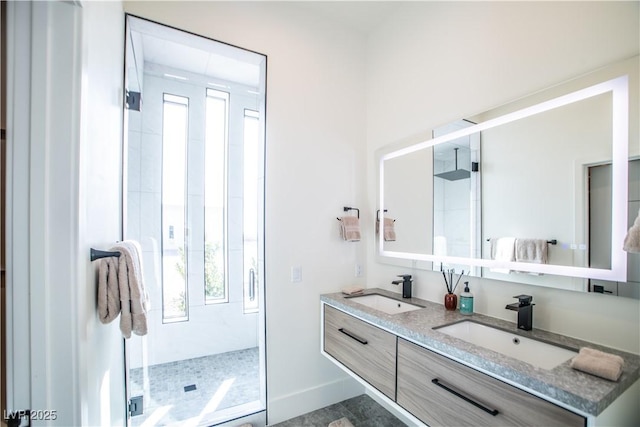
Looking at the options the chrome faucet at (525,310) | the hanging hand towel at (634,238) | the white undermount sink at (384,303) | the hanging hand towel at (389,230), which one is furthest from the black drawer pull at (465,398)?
the hanging hand towel at (389,230)

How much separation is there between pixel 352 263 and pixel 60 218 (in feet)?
6.38

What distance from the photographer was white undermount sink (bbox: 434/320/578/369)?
1212 mm

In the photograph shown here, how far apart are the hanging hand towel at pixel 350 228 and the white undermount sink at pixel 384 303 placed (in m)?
0.45

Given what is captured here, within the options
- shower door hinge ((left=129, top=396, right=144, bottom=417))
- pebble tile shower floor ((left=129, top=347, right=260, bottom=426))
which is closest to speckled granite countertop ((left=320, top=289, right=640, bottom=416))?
pebble tile shower floor ((left=129, top=347, right=260, bottom=426))

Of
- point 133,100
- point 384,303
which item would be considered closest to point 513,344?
point 384,303

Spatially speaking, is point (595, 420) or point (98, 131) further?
point (98, 131)

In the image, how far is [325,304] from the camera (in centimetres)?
217

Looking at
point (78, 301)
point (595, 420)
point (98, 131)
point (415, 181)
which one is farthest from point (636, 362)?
point (98, 131)

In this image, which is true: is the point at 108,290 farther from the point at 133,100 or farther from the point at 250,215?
the point at 250,215

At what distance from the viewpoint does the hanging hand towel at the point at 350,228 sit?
232cm

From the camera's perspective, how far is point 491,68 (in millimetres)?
1627

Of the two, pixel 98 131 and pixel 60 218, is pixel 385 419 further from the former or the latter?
pixel 98 131

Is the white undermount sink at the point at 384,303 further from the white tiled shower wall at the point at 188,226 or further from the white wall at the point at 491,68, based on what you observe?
the white tiled shower wall at the point at 188,226

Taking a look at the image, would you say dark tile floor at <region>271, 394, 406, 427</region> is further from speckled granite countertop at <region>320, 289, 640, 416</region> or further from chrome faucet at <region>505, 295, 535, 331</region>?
chrome faucet at <region>505, 295, 535, 331</region>
